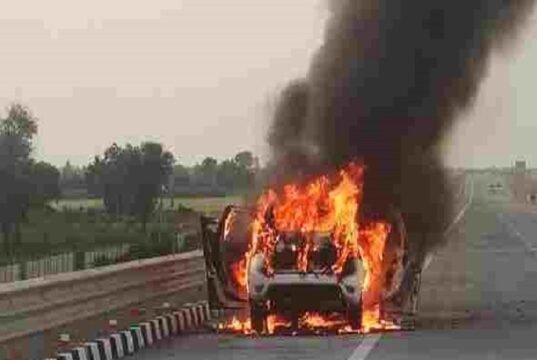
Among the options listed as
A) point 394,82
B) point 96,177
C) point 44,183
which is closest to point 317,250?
Answer: point 394,82

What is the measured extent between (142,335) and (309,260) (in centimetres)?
253

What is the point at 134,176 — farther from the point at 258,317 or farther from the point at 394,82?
the point at 258,317

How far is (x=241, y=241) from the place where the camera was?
2055 centimetres

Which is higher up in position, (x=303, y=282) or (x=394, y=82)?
(x=394, y=82)

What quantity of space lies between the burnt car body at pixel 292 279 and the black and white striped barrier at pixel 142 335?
2.64ft

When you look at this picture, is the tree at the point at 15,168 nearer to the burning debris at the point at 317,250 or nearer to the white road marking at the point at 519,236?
the white road marking at the point at 519,236

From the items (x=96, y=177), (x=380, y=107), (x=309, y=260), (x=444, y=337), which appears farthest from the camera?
(x=96, y=177)

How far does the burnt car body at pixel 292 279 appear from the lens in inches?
749

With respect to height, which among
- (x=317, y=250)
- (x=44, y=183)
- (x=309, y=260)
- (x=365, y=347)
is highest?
(x=44, y=183)

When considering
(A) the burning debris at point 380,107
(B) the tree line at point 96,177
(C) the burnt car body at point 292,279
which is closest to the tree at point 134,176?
(B) the tree line at point 96,177

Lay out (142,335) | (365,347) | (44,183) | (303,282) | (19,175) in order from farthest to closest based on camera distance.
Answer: (44,183)
(19,175)
(303,282)
(142,335)
(365,347)

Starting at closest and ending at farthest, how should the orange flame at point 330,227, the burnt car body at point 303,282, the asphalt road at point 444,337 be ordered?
the asphalt road at point 444,337
the burnt car body at point 303,282
the orange flame at point 330,227

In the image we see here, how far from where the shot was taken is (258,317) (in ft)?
64.0

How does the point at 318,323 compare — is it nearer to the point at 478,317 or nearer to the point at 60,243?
the point at 478,317
